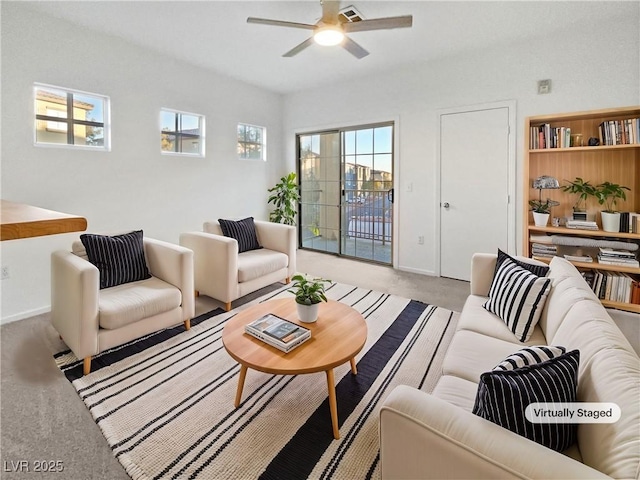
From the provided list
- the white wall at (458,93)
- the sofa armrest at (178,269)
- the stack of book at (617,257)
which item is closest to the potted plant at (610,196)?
the stack of book at (617,257)

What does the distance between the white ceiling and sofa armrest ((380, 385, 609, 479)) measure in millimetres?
3003

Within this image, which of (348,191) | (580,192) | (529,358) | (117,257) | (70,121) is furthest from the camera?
(348,191)

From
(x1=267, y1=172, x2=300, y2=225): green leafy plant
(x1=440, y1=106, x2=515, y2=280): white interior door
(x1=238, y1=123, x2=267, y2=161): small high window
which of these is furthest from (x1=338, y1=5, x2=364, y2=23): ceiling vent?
(x1=267, y1=172, x2=300, y2=225): green leafy plant

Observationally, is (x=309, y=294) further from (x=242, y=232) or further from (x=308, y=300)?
(x=242, y=232)

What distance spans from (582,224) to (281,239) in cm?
300

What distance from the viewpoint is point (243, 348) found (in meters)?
1.73

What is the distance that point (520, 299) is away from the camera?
6.09 feet

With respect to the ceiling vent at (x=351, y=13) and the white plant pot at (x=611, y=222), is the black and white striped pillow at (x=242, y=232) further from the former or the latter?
the white plant pot at (x=611, y=222)

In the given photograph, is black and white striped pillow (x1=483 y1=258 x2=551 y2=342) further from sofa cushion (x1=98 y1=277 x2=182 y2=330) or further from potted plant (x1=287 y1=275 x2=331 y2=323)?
sofa cushion (x1=98 y1=277 x2=182 y2=330)

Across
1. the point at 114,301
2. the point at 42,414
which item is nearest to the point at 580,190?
the point at 114,301

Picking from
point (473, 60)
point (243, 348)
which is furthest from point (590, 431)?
point (473, 60)

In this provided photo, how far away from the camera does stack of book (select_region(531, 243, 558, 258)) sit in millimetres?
3270

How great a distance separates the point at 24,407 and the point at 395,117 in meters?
4.45

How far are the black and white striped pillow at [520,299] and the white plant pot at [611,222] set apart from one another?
1.64 meters
